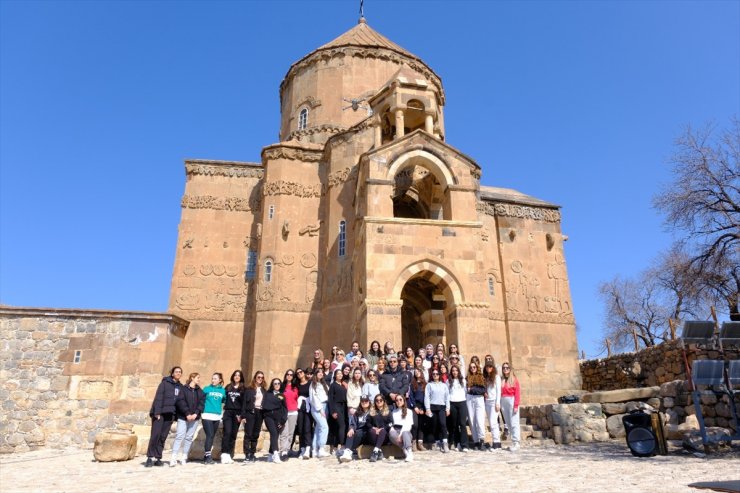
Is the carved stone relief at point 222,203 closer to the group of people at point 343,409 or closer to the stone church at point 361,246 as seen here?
the stone church at point 361,246

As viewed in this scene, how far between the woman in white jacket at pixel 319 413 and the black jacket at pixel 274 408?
51 centimetres

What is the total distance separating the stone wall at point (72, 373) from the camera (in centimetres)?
1264

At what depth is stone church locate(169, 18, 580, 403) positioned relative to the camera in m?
14.3

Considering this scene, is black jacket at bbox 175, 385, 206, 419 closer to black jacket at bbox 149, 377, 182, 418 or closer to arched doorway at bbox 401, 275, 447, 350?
black jacket at bbox 149, 377, 182, 418

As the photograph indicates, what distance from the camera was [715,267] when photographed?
1379 cm

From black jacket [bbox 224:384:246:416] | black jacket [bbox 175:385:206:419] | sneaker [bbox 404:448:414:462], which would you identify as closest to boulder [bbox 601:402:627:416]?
sneaker [bbox 404:448:414:462]

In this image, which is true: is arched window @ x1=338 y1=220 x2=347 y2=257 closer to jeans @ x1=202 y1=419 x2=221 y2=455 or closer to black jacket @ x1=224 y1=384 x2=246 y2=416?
black jacket @ x1=224 y1=384 x2=246 y2=416

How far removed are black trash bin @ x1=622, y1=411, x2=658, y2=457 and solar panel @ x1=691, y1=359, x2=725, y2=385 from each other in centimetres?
112

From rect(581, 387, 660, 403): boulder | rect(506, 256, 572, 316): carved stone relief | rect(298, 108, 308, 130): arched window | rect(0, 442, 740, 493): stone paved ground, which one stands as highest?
rect(298, 108, 308, 130): arched window

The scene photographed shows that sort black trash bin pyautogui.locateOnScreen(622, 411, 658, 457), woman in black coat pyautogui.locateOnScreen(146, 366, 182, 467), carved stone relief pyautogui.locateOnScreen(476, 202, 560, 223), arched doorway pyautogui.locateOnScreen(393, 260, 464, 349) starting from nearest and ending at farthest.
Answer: black trash bin pyautogui.locateOnScreen(622, 411, 658, 457) → woman in black coat pyautogui.locateOnScreen(146, 366, 182, 467) → arched doorway pyautogui.locateOnScreen(393, 260, 464, 349) → carved stone relief pyautogui.locateOnScreen(476, 202, 560, 223)

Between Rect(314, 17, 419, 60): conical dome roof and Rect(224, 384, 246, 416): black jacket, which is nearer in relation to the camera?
Rect(224, 384, 246, 416): black jacket

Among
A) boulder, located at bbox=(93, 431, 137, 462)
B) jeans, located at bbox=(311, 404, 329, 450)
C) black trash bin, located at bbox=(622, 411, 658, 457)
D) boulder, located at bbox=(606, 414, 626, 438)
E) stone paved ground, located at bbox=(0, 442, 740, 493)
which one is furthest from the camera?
boulder, located at bbox=(606, 414, 626, 438)

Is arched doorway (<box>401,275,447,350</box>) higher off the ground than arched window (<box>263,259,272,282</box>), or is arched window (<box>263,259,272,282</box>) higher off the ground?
arched window (<box>263,259,272,282</box>)

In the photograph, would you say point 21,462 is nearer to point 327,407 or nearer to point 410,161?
point 327,407
